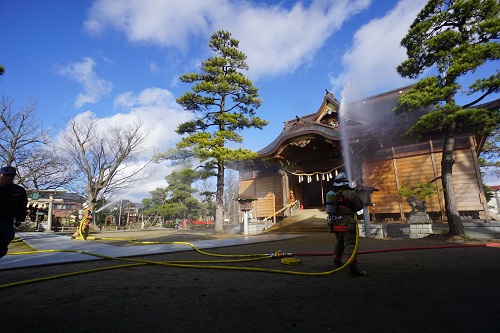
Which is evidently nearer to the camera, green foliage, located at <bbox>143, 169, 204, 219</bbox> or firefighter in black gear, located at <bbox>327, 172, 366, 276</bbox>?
firefighter in black gear, located at <bbox>327, 172, 366, 276</bbox>

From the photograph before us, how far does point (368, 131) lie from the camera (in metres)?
13.2

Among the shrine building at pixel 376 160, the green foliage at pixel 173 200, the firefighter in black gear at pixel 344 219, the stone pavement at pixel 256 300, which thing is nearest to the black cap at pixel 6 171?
the stone pavement at pixel 256 300

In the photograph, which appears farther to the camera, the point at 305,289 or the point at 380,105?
the point at 380,105

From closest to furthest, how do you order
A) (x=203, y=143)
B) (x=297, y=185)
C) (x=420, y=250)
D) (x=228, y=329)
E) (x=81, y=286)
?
(x=228, y=329), (x=81, y=286), (x=420, y=250), (x=203, y=143), (x=297, y=185)

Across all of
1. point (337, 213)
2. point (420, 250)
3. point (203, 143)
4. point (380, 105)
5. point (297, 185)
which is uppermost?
point (380, 105)

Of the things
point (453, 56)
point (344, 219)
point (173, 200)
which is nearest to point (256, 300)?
point (344, 219)

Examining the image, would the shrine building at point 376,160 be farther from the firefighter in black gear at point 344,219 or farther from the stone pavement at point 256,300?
the stone pavement at point 256,300

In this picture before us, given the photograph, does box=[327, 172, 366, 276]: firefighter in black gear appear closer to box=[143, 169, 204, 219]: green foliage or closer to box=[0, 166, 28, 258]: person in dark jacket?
box=[0, 166, 28, 258]: person in dark jacket

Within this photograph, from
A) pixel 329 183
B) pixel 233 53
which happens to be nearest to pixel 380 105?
pixel 329 183

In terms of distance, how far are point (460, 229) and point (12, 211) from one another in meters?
12.7

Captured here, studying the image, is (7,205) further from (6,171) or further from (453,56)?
(453,56)

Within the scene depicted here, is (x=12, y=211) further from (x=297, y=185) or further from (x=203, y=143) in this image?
(x=297, y=185)

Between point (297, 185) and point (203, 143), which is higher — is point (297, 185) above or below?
below

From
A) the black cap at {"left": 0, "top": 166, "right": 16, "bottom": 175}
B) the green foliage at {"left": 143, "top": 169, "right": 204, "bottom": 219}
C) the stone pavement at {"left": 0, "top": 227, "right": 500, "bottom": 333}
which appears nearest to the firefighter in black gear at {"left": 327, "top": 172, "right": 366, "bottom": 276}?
the stone pavement at {"left": 0, "top": 227, "right": 500, "bottom": 333}
